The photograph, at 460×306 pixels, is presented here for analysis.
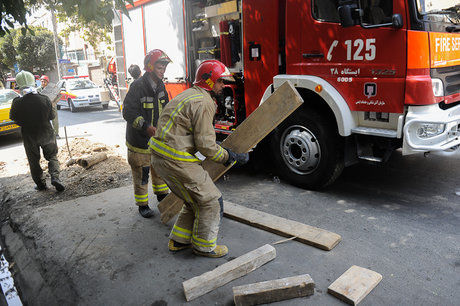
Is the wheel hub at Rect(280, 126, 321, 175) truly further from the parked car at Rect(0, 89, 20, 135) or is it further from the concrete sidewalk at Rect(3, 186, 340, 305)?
the parked car at Rect(0, 89, 20, 135)

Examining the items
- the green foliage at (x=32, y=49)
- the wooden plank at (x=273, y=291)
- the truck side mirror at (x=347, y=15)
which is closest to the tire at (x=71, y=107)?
the truck side mirror at (x=347, y=15)

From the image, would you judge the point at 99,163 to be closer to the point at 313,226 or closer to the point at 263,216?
the point at 263,216

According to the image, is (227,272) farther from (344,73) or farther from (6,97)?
(6,97)

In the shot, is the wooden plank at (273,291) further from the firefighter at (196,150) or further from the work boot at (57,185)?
the work boot at (57,185)

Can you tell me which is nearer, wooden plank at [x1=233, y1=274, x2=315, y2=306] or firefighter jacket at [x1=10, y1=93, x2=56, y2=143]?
wooden plank at [x1=233, y1=274, x2=315, y2=306]

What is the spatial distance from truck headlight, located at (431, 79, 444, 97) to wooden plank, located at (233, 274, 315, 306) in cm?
242

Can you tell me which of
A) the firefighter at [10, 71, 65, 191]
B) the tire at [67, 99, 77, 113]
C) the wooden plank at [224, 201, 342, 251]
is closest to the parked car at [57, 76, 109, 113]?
the tire at [67, 99, 77, 113]

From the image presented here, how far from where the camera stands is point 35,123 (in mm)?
5336

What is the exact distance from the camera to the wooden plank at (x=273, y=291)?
8.25 ft

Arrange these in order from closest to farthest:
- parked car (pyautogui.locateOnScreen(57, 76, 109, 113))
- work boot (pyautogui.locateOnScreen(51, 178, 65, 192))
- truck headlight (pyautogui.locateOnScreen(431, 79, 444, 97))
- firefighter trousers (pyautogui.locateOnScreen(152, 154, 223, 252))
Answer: firefighter trousers (pyautogui.locateOnScreen(152, 154, 223, 252)) < truck headlight (pyautogui.locateOnScreen(431, 79, 444, 97)) < work boot (pyautogui.locateOnScreen(51, 178, 65, 192)) < parked car (pyautogui.locateOnScreen(57, 76, 109, 113))

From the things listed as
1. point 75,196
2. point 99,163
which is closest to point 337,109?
point 75,196

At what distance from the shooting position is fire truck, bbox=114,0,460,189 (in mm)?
3734

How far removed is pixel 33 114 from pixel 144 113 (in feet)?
7.14

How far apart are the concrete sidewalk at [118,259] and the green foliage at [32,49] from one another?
115ft
